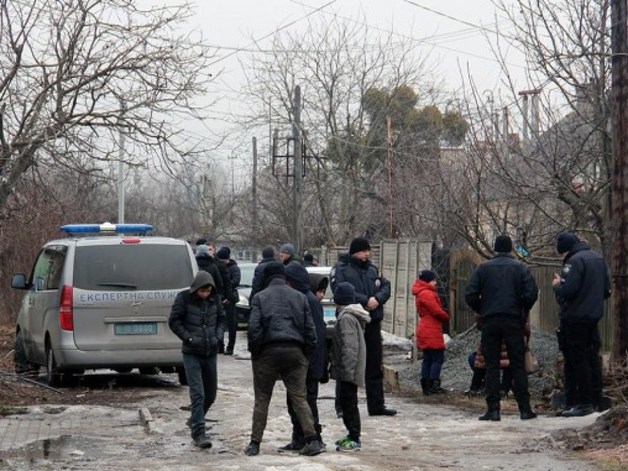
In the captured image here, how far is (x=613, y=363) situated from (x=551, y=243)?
4177 millimetres

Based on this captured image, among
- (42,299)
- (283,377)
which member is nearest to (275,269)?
(283,377)

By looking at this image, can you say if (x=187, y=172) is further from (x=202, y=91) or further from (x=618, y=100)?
(x=618, y=100)

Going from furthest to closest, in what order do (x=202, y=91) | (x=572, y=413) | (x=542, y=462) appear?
(x=202, y=91), (x=572, y=413), (x=542, y=462)

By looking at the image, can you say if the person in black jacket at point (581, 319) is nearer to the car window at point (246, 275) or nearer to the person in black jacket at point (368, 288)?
the person in black jacket at point (368, 288)

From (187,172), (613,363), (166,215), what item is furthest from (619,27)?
(166,215)

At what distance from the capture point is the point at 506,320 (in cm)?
1239

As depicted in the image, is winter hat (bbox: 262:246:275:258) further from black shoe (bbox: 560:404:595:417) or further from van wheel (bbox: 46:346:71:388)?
black shoe (bbox: 560:404:595:417)

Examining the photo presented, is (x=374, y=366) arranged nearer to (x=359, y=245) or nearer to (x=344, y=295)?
(x=359, y=245)

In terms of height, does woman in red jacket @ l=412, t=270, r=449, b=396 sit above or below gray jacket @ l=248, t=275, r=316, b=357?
below

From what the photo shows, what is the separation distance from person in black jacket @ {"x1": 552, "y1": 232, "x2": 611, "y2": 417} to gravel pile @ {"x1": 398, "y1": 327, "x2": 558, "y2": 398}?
5.28ft

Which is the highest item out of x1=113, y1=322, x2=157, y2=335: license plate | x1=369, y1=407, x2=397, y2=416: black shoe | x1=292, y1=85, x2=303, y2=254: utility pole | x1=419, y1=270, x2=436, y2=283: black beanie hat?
x1=292, y1=85, x2=303, y2=254: utility pole

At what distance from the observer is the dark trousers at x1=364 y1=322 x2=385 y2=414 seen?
42.2ft

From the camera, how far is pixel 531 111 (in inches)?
679

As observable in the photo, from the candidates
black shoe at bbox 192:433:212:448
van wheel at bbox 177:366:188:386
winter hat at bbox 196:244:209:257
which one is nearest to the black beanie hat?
van wheel at bbox 177:366:188:386
